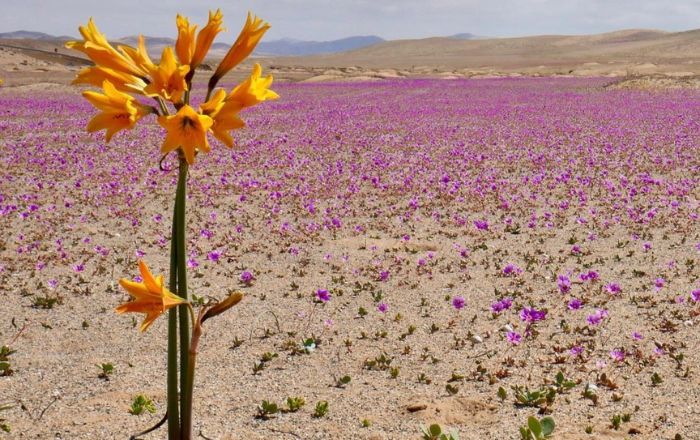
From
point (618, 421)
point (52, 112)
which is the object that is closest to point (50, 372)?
point (618, 421)

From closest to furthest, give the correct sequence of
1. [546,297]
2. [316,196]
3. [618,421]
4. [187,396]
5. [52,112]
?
[187,396] < [618,421] < [546,297] < [316,196] < [52,112]

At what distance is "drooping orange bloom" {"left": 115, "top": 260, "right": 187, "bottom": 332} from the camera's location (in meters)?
2.38

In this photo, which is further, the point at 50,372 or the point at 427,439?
the point at 50,372

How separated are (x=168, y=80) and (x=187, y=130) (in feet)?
0.69

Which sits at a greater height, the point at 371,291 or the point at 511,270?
the point at 511,270

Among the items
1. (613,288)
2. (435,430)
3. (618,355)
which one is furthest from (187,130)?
(613,288)

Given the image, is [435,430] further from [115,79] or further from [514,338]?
[115,79]

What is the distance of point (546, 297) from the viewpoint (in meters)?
7.46

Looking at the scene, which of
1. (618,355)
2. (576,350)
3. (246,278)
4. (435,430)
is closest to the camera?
(435,430)

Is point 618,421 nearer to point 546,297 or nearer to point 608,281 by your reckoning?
point 546,297

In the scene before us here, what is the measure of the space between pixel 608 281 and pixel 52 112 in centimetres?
2986

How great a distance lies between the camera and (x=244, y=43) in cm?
253

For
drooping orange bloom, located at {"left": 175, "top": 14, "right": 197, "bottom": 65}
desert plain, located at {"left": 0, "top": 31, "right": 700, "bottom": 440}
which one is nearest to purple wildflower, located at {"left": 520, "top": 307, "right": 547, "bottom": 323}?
desert plain, located at {"left": 0, "top": 31, "right": 700, "bottom": 440}

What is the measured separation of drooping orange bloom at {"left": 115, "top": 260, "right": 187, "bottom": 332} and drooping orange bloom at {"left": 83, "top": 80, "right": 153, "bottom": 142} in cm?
54
